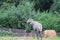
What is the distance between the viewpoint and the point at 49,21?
63.9ft

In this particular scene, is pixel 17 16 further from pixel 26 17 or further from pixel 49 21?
pixel 49 21

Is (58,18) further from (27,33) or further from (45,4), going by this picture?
(45,4)

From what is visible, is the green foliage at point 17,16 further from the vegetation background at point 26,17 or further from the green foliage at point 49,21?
the green foliage at point 49,21

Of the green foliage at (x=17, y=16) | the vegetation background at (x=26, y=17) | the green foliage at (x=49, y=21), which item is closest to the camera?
the green foliage at (x=49, y=21)

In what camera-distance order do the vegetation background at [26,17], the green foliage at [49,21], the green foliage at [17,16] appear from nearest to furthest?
the green foliage at [49,21] → the vegetation background at [26,17] → the green foliage at [17,16]

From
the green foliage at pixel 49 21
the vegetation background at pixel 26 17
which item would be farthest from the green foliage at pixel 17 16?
the green foliage at pixel 49 21

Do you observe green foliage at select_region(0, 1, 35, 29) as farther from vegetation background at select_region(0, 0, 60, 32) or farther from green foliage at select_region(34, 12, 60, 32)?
green foliage at select_region(34, 12, 60, 32)

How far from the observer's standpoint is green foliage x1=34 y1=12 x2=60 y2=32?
19203mm

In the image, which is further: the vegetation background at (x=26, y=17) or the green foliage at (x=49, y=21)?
the vegetation background at (x=26, y=17)

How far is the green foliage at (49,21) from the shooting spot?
19.2 meters

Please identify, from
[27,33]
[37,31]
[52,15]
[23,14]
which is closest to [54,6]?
[52,15]

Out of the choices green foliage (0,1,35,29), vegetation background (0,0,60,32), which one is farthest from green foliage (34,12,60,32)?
green foliage (0,1,35,29)

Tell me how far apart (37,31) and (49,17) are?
149 inches

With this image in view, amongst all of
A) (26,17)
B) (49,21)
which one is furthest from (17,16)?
(49,21)
